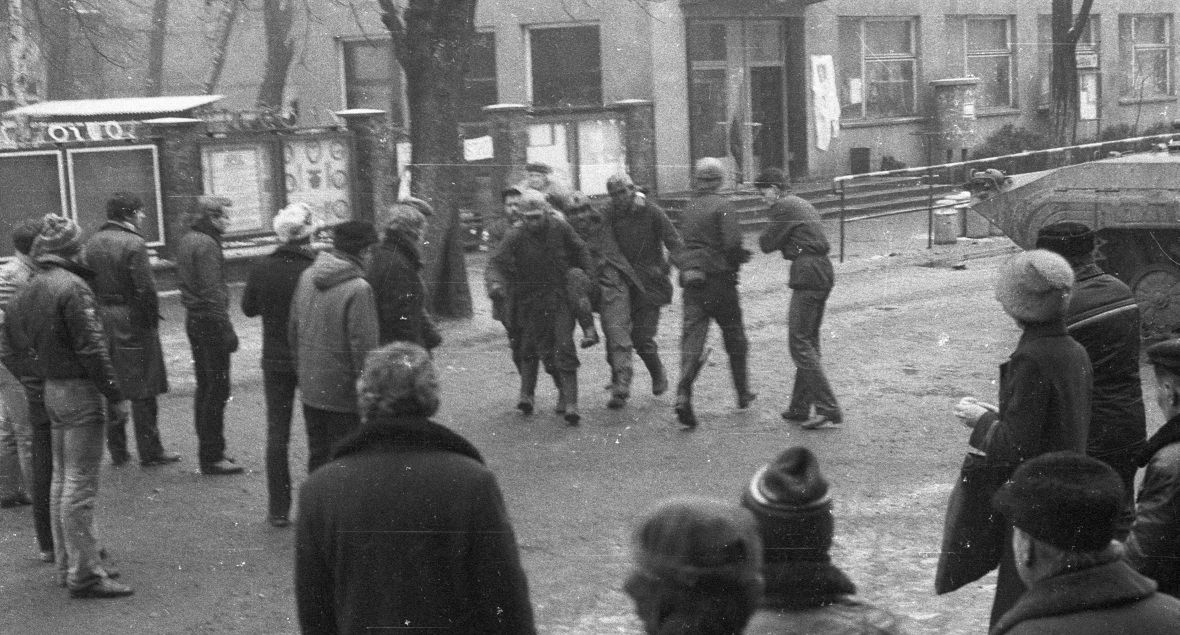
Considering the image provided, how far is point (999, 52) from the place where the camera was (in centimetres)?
3097

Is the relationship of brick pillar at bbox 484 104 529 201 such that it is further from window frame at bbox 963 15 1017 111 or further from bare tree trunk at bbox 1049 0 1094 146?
window frame at bbox 963 15 1017 111

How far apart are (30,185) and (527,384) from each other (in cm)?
807

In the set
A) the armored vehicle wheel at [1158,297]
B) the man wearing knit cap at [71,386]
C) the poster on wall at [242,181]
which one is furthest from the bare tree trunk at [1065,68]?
the man wearing knit cap at [71,386]

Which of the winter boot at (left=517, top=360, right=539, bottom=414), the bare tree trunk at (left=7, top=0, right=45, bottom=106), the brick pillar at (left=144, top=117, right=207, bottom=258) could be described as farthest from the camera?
the bare tree trunk at (left=7, top=0, right=45, bottom=106)

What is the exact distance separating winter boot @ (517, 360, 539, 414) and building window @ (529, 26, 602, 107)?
49.0 feet

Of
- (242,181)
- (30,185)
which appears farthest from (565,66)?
(30,185)

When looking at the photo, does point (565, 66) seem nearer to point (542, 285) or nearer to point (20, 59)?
point (20, 59)

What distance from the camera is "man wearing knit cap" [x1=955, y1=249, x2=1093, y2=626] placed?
172 inches

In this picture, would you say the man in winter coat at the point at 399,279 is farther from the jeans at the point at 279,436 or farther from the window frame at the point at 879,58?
the window frame at the point at 879,58

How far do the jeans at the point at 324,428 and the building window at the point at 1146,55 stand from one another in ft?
100

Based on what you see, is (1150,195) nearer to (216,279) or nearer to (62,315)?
(216,279)

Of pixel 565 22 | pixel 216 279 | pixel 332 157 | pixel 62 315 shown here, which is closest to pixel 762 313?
pixel 332 157

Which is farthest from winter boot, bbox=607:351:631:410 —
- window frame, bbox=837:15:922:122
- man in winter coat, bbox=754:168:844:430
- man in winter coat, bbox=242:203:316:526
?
window frame, bbox=837:15:922:122

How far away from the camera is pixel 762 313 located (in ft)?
49.1
